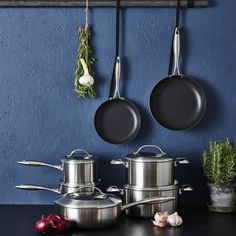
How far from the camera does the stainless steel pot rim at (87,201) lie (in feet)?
5.22

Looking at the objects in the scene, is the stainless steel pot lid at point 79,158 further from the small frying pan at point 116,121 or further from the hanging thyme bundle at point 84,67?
the hanging thyme bundle at point 84,67

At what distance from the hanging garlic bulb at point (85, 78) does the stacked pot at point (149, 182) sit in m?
0.30

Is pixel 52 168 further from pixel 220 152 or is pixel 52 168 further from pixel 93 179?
pixel 220 152

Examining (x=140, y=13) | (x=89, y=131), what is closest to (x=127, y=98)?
(x=89, y=131)

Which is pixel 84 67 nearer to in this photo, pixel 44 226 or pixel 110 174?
pixel 110 174

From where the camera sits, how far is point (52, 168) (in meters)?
1.94

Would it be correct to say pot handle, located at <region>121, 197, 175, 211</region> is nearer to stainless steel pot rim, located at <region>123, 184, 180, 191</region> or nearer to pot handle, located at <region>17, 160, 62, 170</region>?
stainless steel pot rim, located at <region>123, 184, 180, 191</region>

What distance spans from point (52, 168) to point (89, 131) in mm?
194

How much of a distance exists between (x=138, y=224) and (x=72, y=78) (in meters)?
0.60

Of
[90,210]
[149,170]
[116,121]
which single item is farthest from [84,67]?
[90,210]

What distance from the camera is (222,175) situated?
1814 mm

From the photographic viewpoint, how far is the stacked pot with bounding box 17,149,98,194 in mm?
1798

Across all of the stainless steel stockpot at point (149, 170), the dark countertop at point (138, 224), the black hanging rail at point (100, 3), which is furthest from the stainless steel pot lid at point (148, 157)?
the black hanging rail at point (100, 3)

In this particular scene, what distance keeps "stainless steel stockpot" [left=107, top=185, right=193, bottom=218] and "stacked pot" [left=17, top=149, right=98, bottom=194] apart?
0.27 ft
